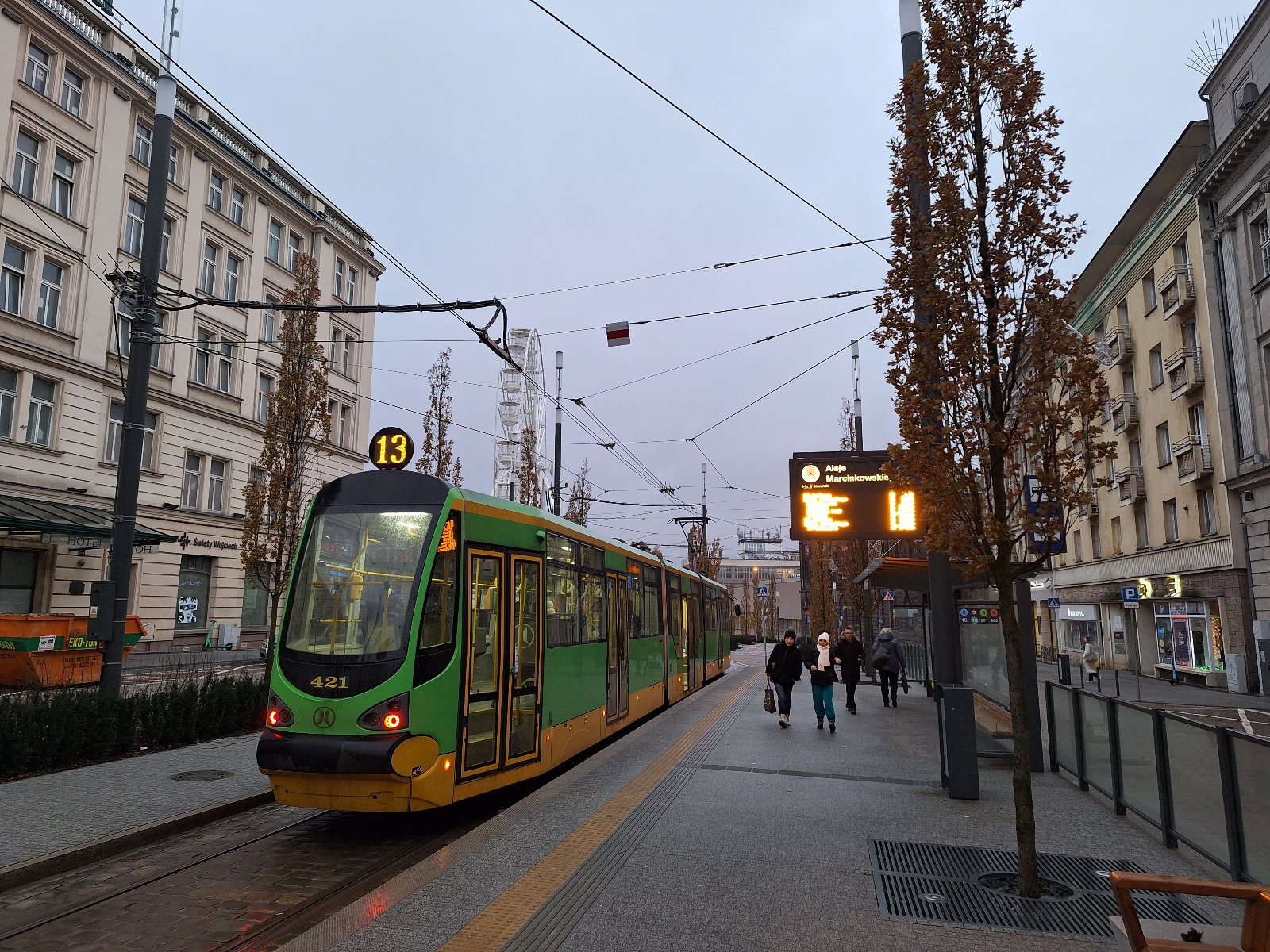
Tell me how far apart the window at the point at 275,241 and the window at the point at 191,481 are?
9.33 metres

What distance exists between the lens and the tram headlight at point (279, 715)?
711 centimetres

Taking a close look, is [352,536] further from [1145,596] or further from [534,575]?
[1145,596]

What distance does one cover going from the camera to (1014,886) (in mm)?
Result: 5664

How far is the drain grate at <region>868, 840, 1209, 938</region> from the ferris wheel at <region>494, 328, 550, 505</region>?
2840 centimetres

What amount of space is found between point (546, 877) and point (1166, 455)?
3245 centimetres

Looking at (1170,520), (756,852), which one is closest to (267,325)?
(756,852)

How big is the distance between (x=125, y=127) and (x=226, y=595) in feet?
53.4

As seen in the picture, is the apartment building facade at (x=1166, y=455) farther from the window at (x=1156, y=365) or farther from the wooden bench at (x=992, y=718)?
the wooden bench at (x=992, y=718)

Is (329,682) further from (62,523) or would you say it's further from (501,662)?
(62,523)

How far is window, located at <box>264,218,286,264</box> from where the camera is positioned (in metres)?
35.1

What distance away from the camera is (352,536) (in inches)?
304

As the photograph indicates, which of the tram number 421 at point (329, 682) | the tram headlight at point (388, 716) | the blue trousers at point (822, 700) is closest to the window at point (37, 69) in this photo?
the tram number 421 at point (329, 682)

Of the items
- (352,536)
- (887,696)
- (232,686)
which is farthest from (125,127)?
(887,696)

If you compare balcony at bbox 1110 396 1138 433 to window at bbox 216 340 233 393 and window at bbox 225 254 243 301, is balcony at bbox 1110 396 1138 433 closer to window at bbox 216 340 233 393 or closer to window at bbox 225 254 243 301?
window at bbox 216 340 233 393
